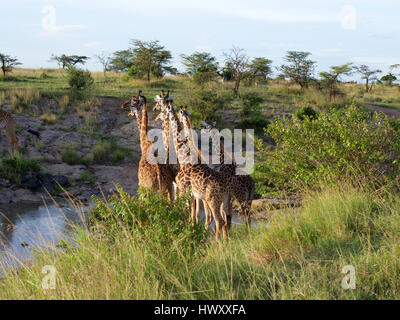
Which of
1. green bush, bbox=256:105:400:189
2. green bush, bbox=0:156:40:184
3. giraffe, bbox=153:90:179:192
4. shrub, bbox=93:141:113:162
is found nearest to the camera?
giraffe, bbox=153:90:179:192

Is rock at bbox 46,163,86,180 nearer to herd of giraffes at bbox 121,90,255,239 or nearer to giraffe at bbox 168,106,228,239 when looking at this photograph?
herd of giraffes at bbox 121,90,255,239

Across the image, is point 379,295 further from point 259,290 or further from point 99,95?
point 99,95

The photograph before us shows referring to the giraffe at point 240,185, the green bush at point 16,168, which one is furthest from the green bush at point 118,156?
the giraffe at point 240,185

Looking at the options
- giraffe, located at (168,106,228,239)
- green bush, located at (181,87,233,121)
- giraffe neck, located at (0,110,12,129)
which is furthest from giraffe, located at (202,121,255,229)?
green bush, located at (181,87,233,121)

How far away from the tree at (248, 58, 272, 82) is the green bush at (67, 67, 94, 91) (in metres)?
11.4

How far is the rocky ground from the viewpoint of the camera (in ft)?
37.8

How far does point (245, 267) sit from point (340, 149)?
3.80m

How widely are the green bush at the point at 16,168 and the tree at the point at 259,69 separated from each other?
18589 millimetres

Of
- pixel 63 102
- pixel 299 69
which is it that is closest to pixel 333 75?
pixel 299 69

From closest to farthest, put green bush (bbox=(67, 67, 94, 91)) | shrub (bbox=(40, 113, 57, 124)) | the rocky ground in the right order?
the rocky ground < shrub (bbox=(40, 113, 57, 124)) < green bush (bbox=(67, 67, 94, 91))

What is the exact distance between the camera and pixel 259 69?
98.0 feet

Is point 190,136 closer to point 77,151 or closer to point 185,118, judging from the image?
point 185,118

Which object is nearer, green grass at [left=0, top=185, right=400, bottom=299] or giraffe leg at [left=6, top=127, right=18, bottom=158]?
green grass at [left=0, top=185, right=400, bottom=299]

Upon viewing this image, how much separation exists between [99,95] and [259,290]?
683 inches
